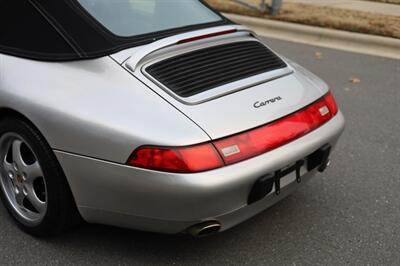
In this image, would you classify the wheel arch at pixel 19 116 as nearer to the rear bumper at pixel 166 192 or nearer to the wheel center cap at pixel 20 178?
the rear bumper at pixel 166 192

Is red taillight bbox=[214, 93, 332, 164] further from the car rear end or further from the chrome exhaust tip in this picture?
the chrome exhaust tip

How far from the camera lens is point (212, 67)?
285 centimetres

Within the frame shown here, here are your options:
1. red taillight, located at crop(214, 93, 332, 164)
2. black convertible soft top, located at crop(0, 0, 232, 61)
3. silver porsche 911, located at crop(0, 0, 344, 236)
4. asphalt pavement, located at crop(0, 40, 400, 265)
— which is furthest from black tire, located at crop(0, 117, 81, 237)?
red taillight, located at crop(214, 93, 332, 164)

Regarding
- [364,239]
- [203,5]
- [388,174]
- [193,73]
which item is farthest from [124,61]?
[388,174]

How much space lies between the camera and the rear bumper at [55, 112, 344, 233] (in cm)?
237

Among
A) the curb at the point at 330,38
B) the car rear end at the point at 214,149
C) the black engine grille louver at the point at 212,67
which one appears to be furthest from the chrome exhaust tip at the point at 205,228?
the curb at the point at 330,38

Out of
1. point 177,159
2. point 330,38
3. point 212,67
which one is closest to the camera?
point 177,159

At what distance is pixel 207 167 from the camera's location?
2.38 meters

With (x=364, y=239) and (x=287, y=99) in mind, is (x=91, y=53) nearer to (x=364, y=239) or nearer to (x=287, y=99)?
(x=287, y=99)

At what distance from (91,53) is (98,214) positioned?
84 centimetres

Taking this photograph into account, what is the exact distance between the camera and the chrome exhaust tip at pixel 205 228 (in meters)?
2.52

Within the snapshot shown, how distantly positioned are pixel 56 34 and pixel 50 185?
2.67 feet

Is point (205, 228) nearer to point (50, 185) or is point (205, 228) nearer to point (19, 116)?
point (50, 185)

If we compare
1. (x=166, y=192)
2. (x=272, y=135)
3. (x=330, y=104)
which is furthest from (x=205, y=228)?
(x=330, y=104)
